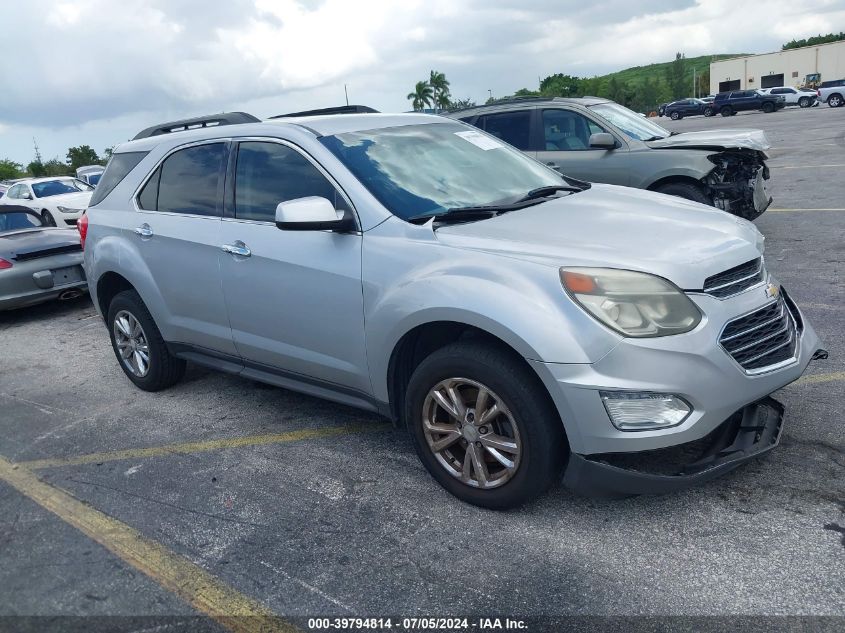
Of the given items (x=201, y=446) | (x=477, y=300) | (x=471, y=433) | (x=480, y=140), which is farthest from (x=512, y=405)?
(x=201, y=446)

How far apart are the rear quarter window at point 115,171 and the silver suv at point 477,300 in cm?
51

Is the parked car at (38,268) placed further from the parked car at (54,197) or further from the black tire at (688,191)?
the parked car at (54,197)

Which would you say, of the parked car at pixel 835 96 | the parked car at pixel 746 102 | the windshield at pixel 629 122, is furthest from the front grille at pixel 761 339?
the parked car at pixel 835 96

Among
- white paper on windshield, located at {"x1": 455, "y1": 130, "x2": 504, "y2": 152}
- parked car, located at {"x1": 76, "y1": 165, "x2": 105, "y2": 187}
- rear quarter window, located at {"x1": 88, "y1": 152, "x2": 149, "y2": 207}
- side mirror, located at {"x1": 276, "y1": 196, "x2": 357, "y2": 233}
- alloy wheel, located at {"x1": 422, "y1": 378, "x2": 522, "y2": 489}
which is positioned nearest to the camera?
alloy wheel, located at {"x1": 422, "y1": 378, "x2": 522, "y2": 489}

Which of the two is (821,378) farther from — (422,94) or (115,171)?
(422,94)

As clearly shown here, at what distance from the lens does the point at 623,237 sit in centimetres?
340

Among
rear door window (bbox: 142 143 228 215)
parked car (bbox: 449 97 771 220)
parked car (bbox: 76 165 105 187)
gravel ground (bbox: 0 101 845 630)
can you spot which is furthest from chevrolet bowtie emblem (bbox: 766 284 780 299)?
parked car (bbox: 76 165 105 187)

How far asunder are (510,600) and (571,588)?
24cm

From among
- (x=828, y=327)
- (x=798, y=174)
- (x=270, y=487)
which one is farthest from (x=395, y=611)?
(x=798, y=174)

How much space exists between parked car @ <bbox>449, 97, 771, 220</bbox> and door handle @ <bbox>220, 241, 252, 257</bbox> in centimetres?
518

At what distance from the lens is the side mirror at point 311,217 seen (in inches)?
145

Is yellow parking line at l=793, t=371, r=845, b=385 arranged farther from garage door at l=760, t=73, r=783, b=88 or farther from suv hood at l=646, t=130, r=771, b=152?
garage door at l=760, t=73, r=783, b=88

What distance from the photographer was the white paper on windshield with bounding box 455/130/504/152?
466cm

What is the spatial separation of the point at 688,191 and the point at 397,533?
21.0 feet
